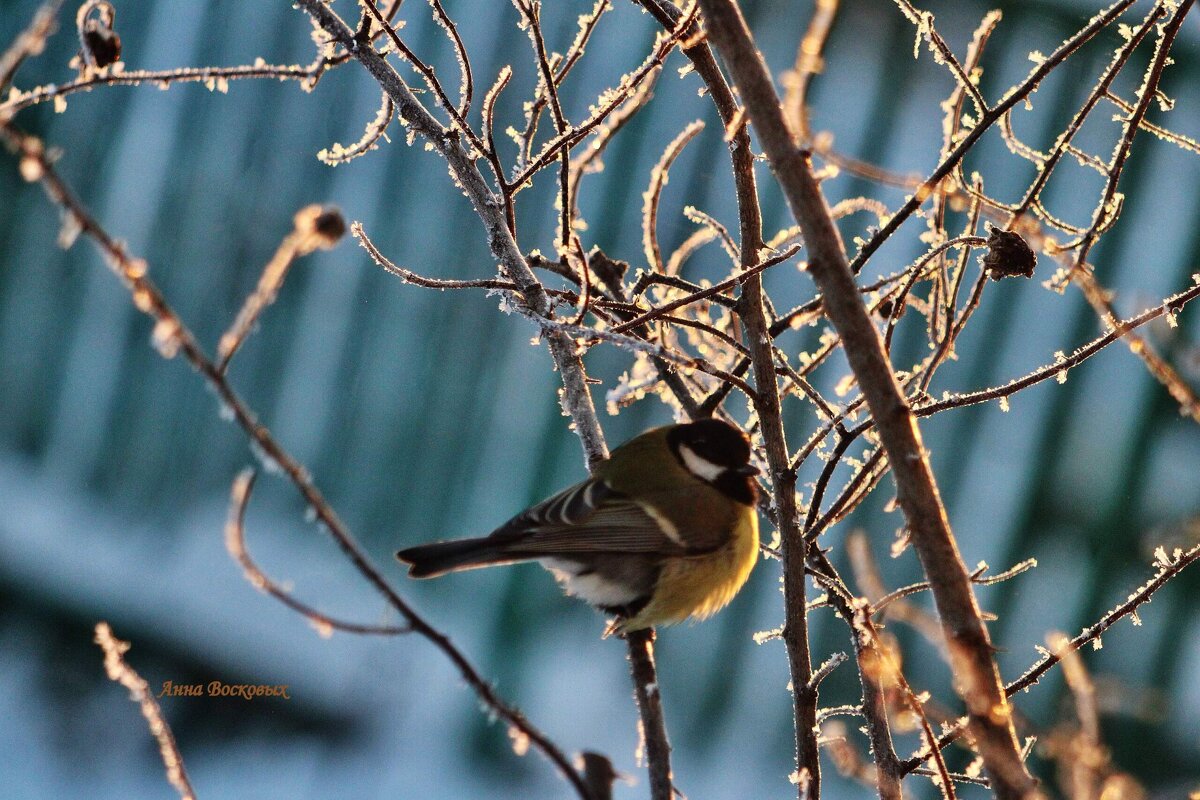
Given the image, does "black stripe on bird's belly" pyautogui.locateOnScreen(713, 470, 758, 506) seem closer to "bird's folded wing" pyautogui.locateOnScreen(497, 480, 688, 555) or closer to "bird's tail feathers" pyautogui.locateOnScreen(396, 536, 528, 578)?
"bird's folded wing" pyautogui.locateOnScreen(497, 480, 688, 555)

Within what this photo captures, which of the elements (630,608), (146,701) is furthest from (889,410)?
(630,608)

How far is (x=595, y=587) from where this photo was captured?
1.93m

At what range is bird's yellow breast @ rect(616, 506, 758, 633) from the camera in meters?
1.93

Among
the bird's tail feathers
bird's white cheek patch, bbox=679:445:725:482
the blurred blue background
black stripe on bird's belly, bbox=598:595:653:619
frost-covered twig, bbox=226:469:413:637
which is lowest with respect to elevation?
frost-covered twig, bbox=226:469:413:637

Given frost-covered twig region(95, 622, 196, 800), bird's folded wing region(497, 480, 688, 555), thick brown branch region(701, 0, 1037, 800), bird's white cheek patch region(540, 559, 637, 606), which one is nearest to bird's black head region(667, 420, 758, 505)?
bird's folded wing region(497, 480, 688, 555)

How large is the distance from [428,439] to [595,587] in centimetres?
284

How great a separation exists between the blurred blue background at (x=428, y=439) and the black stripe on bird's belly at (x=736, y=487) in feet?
7.14

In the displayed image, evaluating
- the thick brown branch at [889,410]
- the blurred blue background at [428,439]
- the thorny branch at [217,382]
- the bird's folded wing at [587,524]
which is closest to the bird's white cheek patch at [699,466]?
the bird's folded wing at [587,524]

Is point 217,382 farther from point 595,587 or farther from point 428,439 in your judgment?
point 428,439

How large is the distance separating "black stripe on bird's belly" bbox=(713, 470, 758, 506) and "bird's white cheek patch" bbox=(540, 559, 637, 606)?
22 centimetres

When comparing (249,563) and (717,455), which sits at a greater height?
(717,455)

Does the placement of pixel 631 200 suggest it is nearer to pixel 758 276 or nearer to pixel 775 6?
pixel 775 6

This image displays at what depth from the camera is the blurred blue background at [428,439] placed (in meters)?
4.37

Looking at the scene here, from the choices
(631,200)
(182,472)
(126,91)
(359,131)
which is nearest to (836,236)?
(631,200)
